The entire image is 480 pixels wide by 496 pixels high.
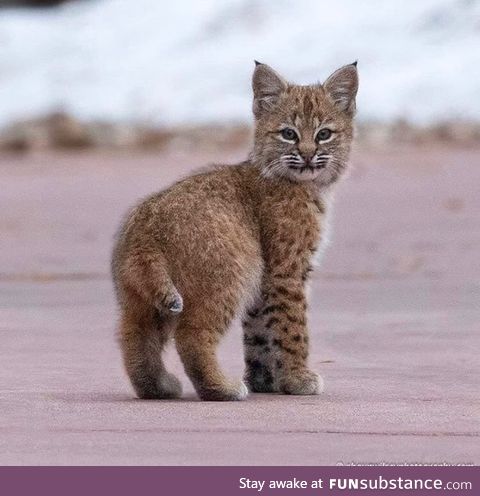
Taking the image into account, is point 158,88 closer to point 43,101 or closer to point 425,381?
point 43,101

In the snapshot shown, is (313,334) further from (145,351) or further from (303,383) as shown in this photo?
(145,351)

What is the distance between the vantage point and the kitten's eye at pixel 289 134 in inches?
355

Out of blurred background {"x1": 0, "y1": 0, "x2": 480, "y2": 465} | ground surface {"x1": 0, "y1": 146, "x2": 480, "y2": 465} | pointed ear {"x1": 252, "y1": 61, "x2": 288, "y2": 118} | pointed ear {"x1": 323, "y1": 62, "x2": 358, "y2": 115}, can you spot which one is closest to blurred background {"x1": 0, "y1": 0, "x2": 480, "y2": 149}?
blurred background {"x1": 0, "y1": 0, "x2": 480, "y2": 465}

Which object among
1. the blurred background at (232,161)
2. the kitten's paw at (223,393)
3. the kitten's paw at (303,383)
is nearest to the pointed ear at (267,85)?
the blurred background at (232,161)

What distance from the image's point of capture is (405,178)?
61.0 feet

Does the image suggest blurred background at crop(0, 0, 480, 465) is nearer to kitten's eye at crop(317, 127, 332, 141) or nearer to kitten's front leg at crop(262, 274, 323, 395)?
kitten's front leg at crop(262, 274, 323, 395)

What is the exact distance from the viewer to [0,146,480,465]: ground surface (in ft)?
22.6

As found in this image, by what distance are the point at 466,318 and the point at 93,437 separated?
16.1 feet

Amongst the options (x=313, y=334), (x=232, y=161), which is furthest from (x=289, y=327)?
(x=232, y=161)

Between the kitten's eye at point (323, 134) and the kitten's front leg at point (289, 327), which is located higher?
the kitten's eye at point (323, 134)

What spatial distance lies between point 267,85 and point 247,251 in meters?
1.13

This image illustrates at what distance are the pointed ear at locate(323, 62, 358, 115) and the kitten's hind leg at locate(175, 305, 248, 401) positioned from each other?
160 centimetres

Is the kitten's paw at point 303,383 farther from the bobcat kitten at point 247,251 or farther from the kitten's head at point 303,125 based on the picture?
the kitten's head at point 303,125
